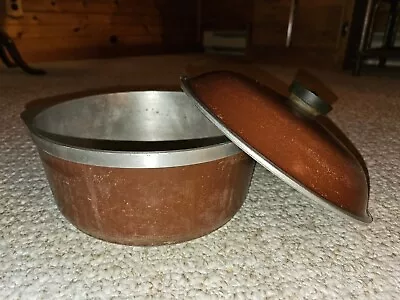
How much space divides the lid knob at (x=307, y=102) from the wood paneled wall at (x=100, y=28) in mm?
1946

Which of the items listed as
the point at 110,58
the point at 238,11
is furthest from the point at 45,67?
the point at 238,11

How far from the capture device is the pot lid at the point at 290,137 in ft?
1.36

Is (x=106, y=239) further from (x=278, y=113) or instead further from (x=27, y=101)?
(x=27, y=101)

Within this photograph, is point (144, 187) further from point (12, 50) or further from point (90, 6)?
point (90, 6)

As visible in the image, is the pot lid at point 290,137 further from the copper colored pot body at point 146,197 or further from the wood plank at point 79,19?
the wood plank at point 79,19

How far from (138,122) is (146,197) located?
0.32 metres

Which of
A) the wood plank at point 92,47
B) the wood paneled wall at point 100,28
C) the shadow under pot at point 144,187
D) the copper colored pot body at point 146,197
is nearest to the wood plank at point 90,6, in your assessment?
the wood paneled wall at point 100,28

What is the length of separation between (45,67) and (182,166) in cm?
175

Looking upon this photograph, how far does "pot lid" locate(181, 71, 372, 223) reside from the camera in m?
0.41

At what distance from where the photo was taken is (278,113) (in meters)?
0.44

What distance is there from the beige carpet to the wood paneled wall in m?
1.56

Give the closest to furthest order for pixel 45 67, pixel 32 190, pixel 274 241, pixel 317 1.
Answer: pixel 274 241 < pixel 32 190 < pixel 45 67 < pixel 317 1

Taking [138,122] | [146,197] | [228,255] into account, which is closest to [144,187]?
[146,197]

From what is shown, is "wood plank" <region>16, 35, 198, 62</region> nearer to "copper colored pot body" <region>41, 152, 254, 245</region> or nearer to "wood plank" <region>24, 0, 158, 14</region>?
"wood plank" <region>24, 0, 158, 14</region>
